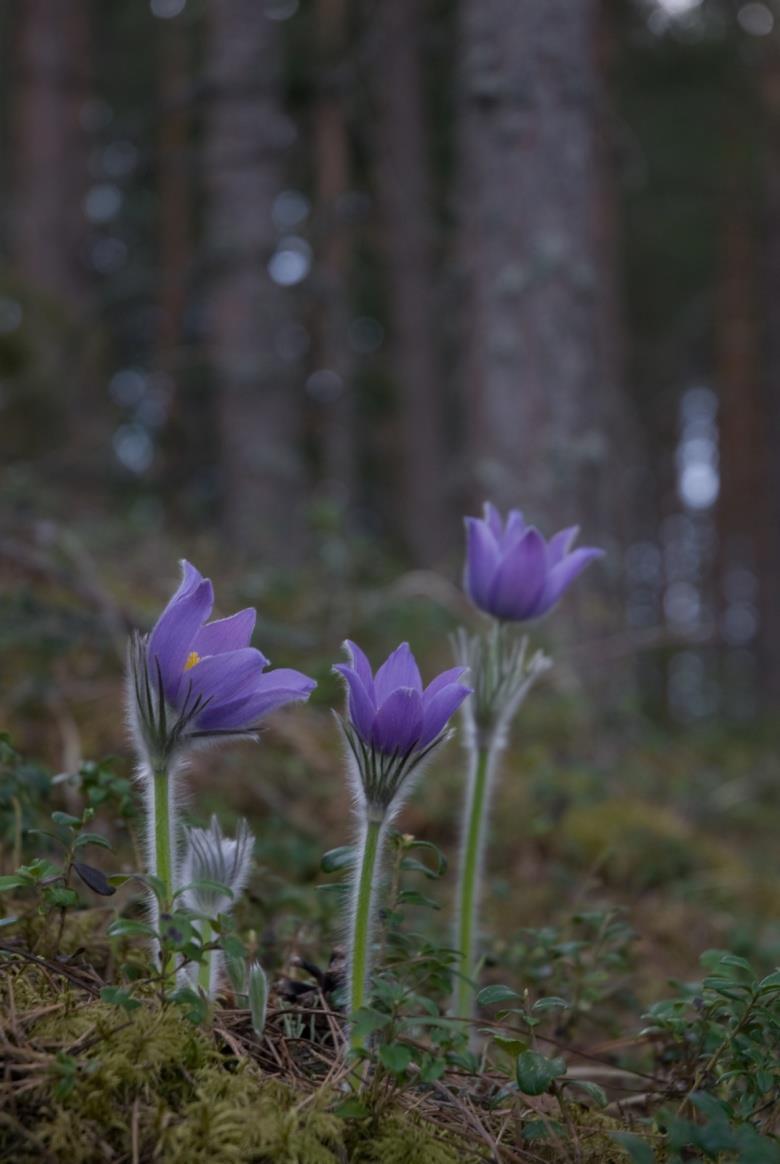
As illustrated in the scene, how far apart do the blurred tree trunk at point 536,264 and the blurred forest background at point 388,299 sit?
0.05 ft

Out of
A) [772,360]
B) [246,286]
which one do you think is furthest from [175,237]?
[772,360]

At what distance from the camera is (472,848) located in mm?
1845

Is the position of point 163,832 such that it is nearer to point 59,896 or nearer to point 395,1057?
point 59,896

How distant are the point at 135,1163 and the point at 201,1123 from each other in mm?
82

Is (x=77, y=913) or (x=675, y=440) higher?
(x=675, y=440)

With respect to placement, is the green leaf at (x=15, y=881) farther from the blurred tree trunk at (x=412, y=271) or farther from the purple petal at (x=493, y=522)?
the blurred tree trunk at (x=412, y=271)

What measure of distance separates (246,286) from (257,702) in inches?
261

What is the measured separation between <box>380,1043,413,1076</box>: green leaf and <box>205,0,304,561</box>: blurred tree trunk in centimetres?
633

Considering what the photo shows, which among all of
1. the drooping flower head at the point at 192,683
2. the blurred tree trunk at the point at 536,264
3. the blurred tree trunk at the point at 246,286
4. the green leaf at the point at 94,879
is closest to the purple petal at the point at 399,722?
the drooping flower head at the point at 192,683

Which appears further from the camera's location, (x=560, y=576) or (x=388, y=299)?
(x=388, y=299)

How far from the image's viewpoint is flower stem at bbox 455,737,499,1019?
1.80 meters

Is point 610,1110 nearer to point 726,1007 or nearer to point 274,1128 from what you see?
point 726,1007

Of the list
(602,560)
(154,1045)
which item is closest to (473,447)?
(602,560)

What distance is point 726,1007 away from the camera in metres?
1.48
